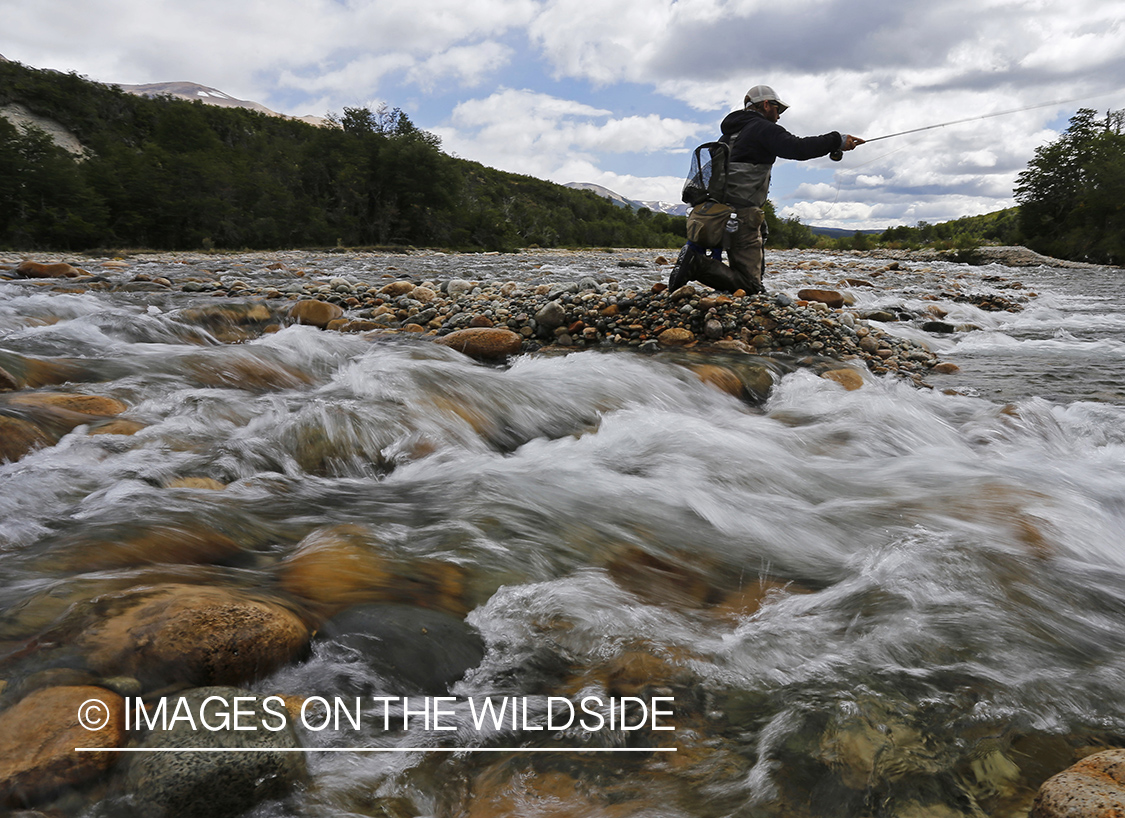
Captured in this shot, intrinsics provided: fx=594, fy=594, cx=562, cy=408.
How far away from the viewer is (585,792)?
4.95 ft


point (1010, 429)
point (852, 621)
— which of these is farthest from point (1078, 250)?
point (852, 621)

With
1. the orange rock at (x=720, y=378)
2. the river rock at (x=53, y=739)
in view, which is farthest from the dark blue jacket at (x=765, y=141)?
the river rock at (x=53, y=739)

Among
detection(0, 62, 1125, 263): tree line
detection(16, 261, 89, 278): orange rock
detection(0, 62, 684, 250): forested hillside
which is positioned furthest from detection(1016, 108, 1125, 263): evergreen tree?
detection(16, 261, 89, 278): orange rock

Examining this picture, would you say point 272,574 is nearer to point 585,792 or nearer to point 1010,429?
point 585,792

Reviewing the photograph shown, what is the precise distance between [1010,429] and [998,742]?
3.74 metres

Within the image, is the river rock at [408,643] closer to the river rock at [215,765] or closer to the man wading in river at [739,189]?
the river rock at [215,765]

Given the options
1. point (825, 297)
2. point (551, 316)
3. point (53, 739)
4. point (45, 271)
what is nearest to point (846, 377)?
point (551, 316)

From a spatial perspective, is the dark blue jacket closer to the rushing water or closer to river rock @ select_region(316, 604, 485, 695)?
Result: the rushing water

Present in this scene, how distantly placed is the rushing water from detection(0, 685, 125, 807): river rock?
36 centimetres

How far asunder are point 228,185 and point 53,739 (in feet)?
103

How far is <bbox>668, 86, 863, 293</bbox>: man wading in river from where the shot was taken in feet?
19.2

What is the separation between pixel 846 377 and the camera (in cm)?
545

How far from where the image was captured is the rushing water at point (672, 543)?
1571 millimetres

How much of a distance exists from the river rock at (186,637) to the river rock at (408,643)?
0.49 feet
